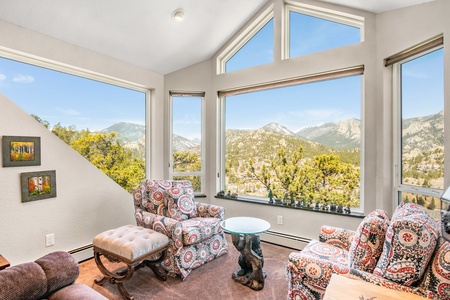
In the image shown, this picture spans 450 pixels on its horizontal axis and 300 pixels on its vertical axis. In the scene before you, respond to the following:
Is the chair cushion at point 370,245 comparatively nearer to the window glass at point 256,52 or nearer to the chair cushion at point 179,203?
the chair cushion at point 179,203

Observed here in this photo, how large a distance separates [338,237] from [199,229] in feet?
4.52

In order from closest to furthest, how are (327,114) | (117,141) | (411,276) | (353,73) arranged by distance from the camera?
(411,276) < (353,73) < (327,114) < (117,141)

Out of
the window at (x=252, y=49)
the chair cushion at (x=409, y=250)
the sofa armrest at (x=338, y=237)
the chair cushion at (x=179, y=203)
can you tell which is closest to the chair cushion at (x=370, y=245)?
the chair cushion at (x=409, y=250)

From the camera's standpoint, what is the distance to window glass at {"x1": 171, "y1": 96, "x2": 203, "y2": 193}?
383 cm

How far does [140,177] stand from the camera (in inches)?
141

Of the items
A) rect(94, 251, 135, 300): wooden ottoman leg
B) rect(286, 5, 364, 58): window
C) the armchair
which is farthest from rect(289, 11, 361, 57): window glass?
rect(94, 251, 135, 300): wooden ottoman leg

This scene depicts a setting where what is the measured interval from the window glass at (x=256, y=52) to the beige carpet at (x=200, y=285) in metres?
2.84

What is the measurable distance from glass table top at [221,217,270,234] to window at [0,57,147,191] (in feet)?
5.90

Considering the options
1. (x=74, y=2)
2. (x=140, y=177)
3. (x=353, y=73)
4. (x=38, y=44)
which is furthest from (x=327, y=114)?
(x=38, y=44)

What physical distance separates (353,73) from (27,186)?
3814 millimetres

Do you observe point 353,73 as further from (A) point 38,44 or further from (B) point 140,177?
(A) point 38,44

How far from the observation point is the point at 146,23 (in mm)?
2721

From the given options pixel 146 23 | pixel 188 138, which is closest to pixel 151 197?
pixel 188 138

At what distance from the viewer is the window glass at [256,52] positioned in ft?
11.2
